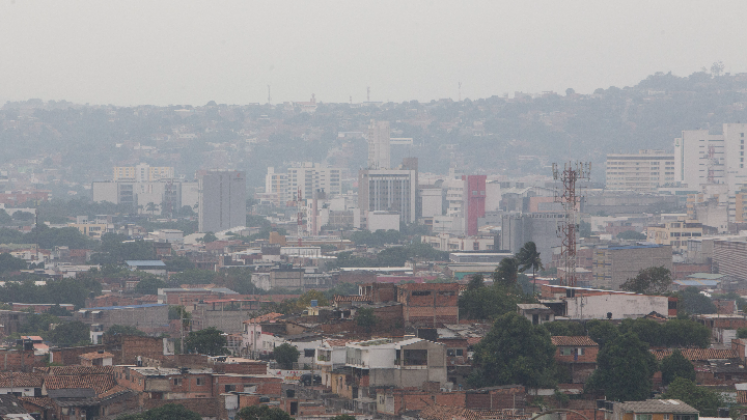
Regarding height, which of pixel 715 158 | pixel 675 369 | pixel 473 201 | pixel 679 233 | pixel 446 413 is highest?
pixel 715 158

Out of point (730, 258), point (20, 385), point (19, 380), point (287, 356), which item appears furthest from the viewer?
point (730, 258)

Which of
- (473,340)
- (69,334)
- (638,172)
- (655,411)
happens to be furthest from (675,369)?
(638,172)

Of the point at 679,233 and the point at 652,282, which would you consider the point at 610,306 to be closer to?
the point at 652,282

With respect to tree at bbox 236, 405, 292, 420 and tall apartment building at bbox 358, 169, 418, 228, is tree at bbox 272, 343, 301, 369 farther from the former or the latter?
tall apartment building at bbox 358, 169, 418, 228

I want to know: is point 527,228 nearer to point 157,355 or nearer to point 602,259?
point 602,259

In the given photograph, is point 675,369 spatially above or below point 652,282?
below

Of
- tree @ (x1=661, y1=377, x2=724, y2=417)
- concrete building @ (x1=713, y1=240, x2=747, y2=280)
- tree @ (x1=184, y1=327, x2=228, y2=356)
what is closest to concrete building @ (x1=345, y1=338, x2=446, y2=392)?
tree @ (x1=661, y1=377, x2=724, y2=417)

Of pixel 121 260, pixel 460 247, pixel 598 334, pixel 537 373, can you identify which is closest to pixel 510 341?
pixel 537 373

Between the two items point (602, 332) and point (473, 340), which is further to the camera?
point (602, 332)
